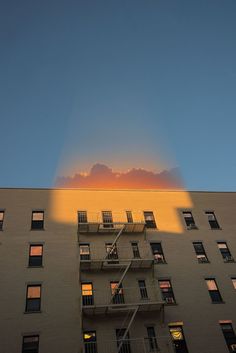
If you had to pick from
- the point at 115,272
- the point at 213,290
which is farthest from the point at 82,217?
the point at 213,290

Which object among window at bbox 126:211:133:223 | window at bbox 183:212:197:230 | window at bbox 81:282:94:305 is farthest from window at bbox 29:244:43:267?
window at bbox 183:212:197:230

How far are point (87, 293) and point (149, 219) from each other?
8.70 metres

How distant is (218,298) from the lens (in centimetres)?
2347

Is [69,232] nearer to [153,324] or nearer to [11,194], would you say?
[11,194]

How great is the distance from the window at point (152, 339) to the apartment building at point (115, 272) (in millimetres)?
70

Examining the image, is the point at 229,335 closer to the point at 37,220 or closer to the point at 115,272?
the point at 115,272

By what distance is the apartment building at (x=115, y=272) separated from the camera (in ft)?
66.6

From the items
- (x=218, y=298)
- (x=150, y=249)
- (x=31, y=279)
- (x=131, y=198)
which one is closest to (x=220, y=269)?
(x=218, y=298)

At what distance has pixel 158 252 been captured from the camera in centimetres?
2542

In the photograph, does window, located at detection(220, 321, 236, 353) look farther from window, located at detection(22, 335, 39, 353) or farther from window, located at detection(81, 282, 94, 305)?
window, located at detection(22, 335, 39, 353)

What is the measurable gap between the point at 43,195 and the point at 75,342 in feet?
41.0

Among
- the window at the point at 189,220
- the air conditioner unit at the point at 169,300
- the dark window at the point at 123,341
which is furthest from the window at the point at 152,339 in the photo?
the window at the point at 189,220

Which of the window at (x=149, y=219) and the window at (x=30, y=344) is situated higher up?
the window at (x=149, y=219)

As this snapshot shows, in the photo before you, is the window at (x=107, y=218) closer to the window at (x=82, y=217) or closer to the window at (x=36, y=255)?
the window at (x=82, y=217)
